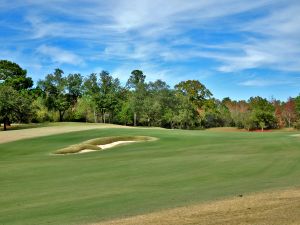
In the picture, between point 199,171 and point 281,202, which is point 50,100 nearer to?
point 199,171

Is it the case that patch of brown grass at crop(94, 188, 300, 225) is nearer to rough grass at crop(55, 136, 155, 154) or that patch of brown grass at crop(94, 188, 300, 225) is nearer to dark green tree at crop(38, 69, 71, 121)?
rough grass at crop(55, 136, 155, 154)

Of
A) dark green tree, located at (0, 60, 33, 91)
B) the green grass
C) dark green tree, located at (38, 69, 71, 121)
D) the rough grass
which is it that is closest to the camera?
the green grass

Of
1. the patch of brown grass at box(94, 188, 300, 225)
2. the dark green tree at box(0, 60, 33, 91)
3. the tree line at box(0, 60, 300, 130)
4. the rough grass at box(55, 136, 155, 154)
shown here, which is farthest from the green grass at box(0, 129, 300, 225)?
the dark green tree at box(0, 60, 33, 91)

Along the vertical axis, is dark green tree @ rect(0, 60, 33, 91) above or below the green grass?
above

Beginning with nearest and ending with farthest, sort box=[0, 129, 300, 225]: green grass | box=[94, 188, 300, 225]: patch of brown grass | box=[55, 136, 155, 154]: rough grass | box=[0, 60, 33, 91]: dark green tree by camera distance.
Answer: box=[94, 188, 300, 225]: patch of brown grass
box=[0, 129, 300, 225]: green grass
box=[55, 136, 155, 154]: rough grass
box=[0, 60, 33, 91]: dark green tree

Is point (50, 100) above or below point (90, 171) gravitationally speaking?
above

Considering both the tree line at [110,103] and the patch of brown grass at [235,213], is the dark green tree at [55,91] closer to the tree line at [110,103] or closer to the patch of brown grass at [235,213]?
the tree line at [110,103]

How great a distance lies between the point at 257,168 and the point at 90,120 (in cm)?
9938

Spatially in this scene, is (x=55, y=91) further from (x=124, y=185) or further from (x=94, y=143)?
(x=124, y=185)

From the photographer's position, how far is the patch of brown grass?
355 inches

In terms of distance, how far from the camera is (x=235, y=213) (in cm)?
1004

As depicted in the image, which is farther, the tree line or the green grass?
the tree line

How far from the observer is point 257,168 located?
21.4 m

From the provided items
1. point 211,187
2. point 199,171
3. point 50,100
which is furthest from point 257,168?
point 50,100
